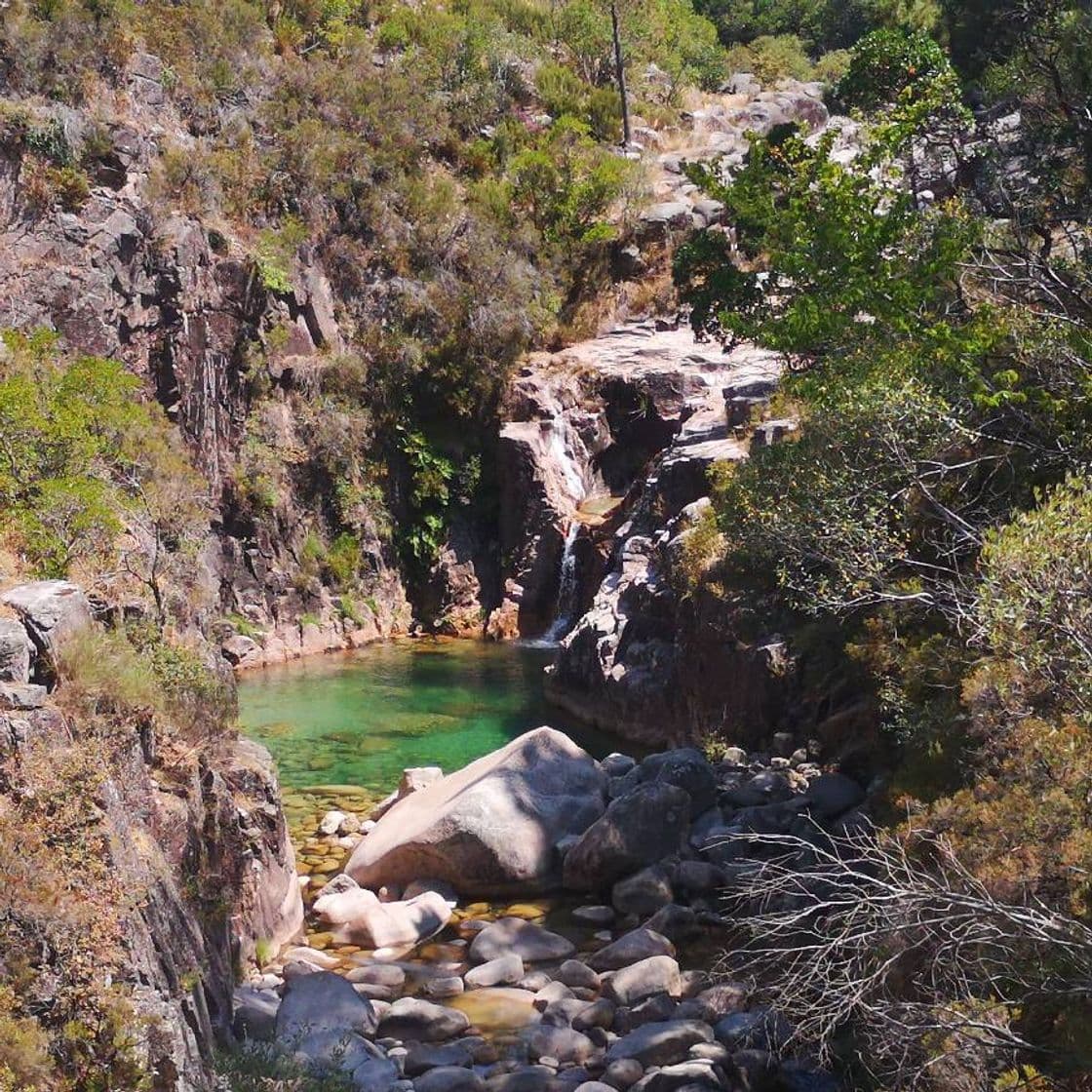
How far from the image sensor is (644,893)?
35.4ft

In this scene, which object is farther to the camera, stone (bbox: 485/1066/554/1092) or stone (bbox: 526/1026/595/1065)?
stone (bbox: 526/1026/595/1065)

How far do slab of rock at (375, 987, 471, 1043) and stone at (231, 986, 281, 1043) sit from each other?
3.00ft

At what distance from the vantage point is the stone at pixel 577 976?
9.40m

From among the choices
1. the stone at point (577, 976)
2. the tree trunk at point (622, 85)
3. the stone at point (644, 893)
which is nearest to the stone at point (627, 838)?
the stone at point (644, 893)

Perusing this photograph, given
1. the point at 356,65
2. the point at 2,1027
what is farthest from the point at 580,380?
the point at 2,1027

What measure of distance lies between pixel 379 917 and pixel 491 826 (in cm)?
150

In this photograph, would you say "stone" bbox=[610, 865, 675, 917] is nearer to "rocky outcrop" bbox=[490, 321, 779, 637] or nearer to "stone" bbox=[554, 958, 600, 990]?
"stone" bbox=[554, 958, 600, 990]

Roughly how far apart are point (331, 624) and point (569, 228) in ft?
45.5

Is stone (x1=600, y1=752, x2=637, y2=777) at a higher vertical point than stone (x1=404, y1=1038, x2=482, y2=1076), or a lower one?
lower

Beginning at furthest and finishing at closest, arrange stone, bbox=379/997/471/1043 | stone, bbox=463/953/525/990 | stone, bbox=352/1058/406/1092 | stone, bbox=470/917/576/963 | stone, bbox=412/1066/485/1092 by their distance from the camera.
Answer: stone, bbox=470/917/576/963
stone, bbox=463/953/525/990
stone, bbox=379/997/471/1043
stone, bbox=412/1066/485/1092
stone, bbox=352/1058/406/1092

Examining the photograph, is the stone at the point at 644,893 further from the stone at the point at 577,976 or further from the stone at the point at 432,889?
the stone at the point at 432,889

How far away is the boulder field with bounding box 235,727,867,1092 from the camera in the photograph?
25.9ft

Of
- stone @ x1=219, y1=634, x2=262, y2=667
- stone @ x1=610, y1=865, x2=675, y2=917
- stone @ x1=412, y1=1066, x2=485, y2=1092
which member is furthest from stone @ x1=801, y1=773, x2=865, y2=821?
stone @ x1=219, y1=634, x2=262, y2=667

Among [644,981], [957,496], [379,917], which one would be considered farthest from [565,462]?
[644,981]
